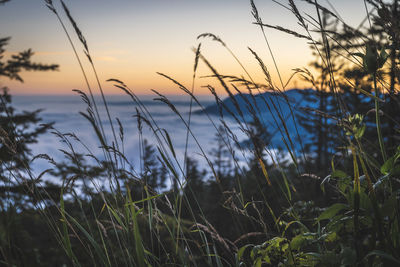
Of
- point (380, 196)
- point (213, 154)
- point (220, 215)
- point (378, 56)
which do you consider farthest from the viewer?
point (213, 154)

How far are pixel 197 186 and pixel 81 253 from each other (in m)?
17.3

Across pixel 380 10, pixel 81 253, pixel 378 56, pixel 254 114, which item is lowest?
pixel 81 253

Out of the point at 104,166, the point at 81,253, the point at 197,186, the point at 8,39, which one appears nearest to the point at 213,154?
the point at 197,186

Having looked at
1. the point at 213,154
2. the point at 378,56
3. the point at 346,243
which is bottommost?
the point at 213,154

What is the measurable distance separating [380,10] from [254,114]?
0.54 m

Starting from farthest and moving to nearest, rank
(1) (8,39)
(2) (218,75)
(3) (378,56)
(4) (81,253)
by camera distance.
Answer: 1. (1) (8,39)
2. (4) (81,253)
3. (2) (218,75)
4. (3) (378,56)

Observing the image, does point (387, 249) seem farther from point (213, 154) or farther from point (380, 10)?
point (213, 154)

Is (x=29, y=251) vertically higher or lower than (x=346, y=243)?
lower

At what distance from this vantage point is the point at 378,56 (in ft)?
3.14

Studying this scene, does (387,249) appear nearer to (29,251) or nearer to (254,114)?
(254,114)

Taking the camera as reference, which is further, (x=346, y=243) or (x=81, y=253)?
(x=81, y=253)

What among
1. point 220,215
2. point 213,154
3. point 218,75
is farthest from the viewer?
point 213,154

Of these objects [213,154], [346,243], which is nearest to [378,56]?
[346,243]

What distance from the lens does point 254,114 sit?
127 cm
